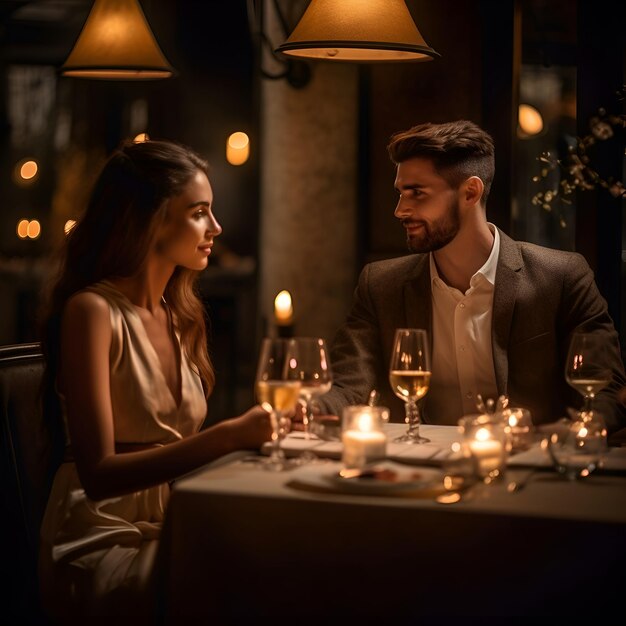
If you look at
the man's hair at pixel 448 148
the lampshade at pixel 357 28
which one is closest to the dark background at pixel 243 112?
the lampshade at pixel 357 28

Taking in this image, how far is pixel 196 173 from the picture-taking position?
2.42 m

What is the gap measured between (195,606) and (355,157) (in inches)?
125

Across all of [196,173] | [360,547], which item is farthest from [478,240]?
[360,547]

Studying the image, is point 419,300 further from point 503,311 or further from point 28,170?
point 28,170

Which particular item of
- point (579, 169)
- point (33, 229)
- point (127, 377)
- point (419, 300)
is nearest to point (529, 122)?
point (579, 169)

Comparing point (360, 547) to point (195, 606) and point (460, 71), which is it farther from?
point (460, 71)

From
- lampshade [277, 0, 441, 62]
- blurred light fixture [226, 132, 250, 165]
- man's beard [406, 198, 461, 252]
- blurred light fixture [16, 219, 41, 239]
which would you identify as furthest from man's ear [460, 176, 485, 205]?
blurred light fixture [16, 219, 41, 239]

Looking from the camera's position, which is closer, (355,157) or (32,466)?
(32,466)

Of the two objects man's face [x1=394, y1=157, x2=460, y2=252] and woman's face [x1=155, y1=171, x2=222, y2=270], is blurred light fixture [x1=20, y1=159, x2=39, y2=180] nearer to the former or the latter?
man's face [x1=394, y1=157, x2=460, y2=252]

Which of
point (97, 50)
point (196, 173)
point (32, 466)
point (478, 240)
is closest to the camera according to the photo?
point (32, 466)

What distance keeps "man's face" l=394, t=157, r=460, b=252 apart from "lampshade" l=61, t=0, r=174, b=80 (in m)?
0.78

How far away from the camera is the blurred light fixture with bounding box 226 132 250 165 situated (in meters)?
5.26

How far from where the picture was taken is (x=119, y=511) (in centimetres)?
217

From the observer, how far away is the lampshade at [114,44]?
9.38 feet
